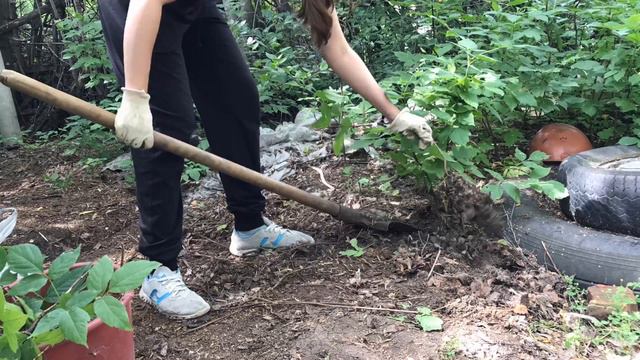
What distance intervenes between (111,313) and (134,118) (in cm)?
79

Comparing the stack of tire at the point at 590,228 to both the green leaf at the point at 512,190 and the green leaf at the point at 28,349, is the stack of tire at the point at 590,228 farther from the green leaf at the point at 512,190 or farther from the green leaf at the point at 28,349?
the green leaf at the point at 28,349

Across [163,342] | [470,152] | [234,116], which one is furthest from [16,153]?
[470,152]

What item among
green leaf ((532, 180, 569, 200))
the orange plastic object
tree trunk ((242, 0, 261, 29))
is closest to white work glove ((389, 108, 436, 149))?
green leaf ((532, 180, 569, 200))

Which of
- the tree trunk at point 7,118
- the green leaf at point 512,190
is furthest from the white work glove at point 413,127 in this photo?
the tree trunk at point 7,118

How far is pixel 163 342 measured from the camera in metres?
2.02

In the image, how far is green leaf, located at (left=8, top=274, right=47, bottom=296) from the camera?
129 centimetres

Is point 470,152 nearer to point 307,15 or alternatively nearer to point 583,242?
point 583,242

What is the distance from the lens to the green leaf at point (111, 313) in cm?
121

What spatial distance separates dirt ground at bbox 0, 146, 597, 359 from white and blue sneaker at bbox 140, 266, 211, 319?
4cm

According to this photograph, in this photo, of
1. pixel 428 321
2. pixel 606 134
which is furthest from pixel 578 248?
pixel 606 134

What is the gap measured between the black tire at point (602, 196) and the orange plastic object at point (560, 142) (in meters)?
0.47

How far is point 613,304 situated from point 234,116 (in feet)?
5.17

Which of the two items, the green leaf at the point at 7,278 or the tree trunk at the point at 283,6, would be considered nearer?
the green leaf at the point at 7,278

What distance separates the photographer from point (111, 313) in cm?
122
